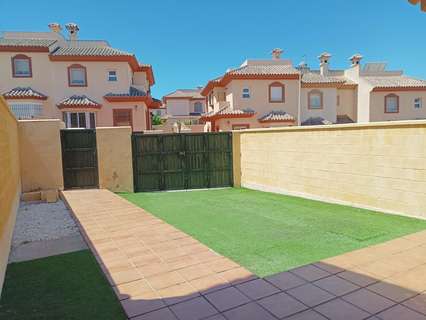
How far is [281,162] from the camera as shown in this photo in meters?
10.2

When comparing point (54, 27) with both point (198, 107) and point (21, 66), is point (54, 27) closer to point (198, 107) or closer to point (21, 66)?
point (21, 66)

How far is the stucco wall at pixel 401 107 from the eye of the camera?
30.4 metres

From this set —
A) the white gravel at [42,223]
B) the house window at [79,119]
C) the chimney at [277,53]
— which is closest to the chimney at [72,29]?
the house window at [79,119]

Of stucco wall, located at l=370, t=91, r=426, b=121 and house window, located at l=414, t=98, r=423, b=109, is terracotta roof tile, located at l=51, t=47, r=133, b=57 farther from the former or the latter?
house window, located at l=414, t=98, r=423, b=109

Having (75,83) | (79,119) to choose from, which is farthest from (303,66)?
(79,119)

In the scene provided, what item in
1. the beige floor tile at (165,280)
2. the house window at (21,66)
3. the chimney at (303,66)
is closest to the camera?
the beige floor tile at (165,280)

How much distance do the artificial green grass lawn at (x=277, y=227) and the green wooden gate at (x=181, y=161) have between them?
2.28 metres

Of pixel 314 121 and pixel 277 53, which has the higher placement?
pixel 277 53

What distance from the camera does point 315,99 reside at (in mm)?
28688

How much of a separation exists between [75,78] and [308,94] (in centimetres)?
2006

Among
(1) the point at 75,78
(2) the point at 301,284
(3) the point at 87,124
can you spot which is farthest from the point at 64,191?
(1) the point at 75,78

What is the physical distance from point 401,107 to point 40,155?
32896mm

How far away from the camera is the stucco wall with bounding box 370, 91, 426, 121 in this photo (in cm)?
3042

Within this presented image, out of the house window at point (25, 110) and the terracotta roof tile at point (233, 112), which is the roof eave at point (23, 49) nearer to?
the house window at point (25, 110)
